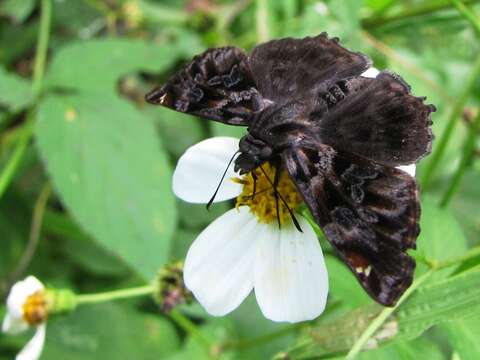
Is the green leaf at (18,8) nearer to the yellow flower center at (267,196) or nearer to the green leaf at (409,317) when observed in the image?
the yellow flower center at (267,196)

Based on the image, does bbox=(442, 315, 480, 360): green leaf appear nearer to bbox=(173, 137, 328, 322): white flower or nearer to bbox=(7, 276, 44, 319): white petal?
bbox=(173, 137, 328, 322): white flower

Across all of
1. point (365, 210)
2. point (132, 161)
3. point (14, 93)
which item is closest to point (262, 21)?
point (132, 161)

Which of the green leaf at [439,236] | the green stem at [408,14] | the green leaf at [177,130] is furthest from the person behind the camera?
the green leaf at [177,130]

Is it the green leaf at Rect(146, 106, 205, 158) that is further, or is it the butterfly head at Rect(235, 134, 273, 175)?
the green leaf at Rect(146, 106, 205, 158)

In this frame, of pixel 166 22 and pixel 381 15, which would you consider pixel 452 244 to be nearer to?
pixel 381 15

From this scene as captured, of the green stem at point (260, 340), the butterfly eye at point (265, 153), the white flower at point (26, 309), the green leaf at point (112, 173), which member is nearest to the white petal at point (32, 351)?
the white flower at point (26, 309)

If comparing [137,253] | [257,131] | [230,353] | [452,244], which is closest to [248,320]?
[230,353]

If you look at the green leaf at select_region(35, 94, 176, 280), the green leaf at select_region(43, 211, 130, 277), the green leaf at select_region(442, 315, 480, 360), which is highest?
the green leaf at select_region(442, 315, 480, 360)

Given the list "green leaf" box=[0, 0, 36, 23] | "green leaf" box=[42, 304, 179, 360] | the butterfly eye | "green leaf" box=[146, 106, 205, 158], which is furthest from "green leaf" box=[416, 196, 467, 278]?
"green leaf" box=[0, 0, 36, 23]
